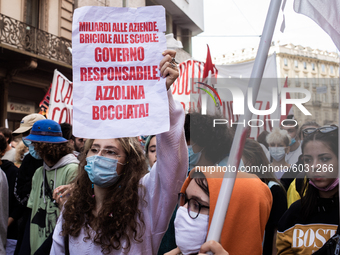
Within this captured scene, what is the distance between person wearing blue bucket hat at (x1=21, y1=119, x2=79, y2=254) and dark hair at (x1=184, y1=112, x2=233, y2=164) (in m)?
1.22

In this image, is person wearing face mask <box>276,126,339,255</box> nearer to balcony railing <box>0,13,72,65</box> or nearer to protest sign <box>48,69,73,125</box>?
protest sign <box>48,69,73,125</box>

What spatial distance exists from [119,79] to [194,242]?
2.88 ft

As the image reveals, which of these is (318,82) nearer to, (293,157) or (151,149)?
(293,157)

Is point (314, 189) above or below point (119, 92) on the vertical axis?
below

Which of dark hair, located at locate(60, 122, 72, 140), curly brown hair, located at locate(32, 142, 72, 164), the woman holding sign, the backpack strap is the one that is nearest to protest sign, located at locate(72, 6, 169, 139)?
the woman holding sign

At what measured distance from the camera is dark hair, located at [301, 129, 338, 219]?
206 centimetres

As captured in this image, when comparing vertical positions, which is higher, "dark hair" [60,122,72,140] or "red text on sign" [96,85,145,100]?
"red text on sign" [96,85,145,100]

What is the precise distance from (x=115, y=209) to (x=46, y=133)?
1.79 m

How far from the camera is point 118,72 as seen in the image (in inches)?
71.5

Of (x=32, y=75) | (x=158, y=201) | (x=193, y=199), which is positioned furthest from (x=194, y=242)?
(x=32, y=75)

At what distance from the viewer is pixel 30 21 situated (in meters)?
12.6

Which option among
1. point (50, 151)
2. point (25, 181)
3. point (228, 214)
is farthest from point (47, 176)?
Result: point (228, 214)

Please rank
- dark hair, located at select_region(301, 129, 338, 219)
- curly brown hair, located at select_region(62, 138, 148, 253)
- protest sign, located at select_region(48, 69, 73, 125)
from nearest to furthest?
curly brown hair, located at select_region(62, 138, 148, 253) → dark hair, located at select_region(301, 129, 338, 219) → protest sign, located at select_region(48, 69, 73, 125)

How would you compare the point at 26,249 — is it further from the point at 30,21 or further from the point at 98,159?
the point at 30,21
